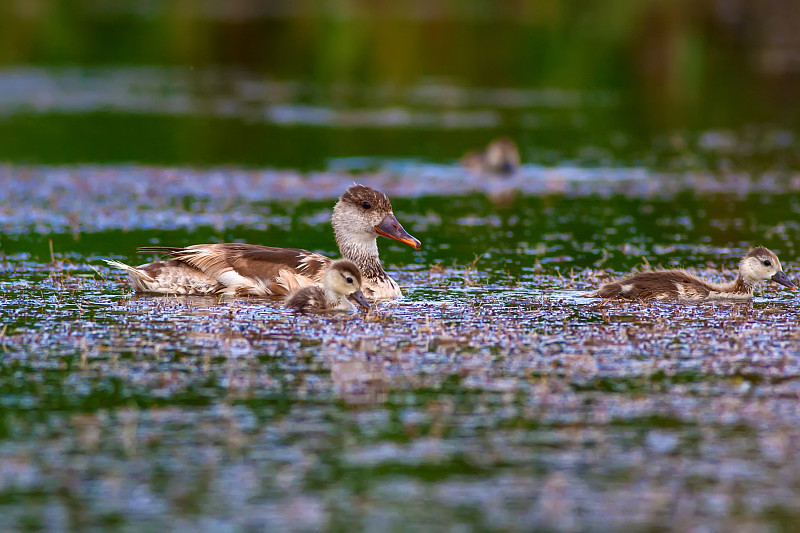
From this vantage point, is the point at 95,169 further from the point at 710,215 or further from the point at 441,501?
the point at 441,501

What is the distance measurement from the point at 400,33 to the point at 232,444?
4165cm

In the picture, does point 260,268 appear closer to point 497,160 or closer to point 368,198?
point 368,198

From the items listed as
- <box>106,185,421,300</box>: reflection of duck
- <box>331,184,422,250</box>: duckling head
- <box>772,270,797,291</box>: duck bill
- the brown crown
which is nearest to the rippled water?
<box>772,270,797,291</box>: duck bill

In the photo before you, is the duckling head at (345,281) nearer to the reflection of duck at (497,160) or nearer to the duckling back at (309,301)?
the duckling back at (309,301)

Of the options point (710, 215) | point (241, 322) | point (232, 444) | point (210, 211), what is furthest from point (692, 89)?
point (232, 444)

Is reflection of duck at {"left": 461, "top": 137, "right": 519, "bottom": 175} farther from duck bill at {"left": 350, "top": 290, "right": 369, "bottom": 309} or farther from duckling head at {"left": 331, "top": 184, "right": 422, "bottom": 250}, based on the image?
duck bill at {"left": 350, "top": 290, "right": 369, "bottom": 309}

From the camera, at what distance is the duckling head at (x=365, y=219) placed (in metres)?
12.5

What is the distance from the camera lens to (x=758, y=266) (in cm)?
1156

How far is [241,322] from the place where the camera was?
1019cm

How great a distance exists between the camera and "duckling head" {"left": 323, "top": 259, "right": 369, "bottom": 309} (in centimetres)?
1084

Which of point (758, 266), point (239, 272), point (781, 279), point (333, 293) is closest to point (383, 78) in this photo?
point (239, 272)

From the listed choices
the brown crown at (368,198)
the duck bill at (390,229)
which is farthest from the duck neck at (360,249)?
the brown crown at (368,198)

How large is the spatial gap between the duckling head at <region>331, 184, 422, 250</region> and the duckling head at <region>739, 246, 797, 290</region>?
116 inches

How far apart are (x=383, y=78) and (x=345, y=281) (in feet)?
97.0
